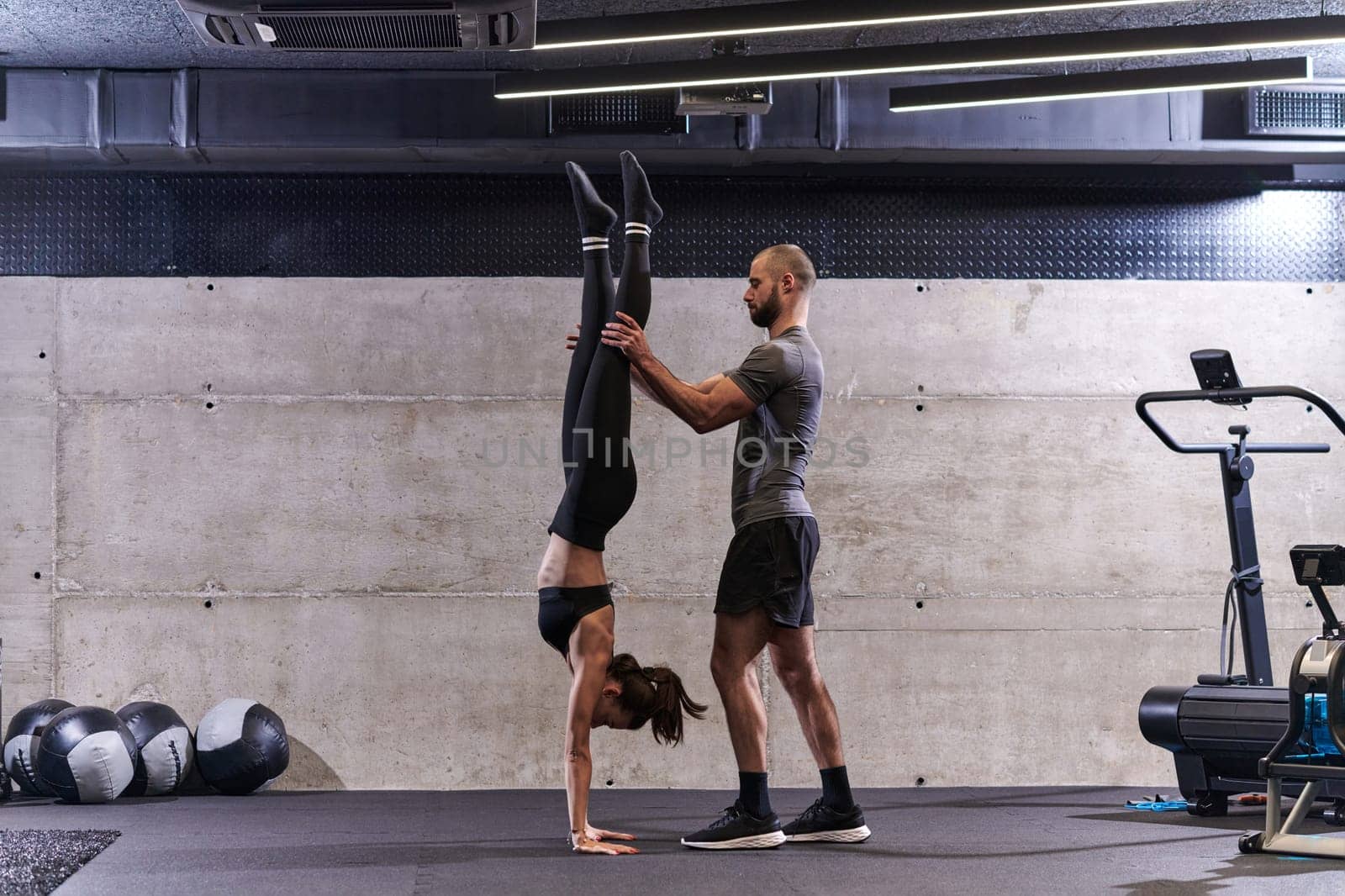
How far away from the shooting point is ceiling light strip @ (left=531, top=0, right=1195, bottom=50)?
3.95m

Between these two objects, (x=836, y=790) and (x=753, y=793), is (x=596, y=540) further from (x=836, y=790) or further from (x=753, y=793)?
(x=836, y=790)

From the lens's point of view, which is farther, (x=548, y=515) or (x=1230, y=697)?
(x=548, y=515)

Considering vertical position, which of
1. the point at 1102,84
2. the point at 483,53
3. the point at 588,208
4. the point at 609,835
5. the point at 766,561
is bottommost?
the point at 609,835

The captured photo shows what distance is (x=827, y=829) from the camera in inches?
159

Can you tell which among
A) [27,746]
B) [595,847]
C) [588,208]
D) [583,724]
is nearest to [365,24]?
[588,208]

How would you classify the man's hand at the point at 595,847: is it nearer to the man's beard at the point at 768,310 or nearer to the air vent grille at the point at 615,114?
the man's beard at the point at 768,310

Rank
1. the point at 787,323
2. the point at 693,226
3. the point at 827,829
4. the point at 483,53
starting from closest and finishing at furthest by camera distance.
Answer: the point at 827,829 → the point at 787,323 → the point at 483,53 → the point at 693,226

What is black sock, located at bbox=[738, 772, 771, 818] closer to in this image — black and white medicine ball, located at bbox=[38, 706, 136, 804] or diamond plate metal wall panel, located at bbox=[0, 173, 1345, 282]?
black and white medicine ball, located at bbox=[38, 706, 136, 804]

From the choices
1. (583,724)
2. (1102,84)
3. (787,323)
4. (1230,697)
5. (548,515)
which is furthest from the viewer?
(548,515)

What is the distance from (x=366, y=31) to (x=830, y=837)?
298 cm

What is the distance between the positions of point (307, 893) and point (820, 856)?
154 cm

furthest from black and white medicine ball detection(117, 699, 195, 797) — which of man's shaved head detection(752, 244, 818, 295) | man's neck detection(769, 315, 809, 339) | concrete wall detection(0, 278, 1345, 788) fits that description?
man's shaved head detection(752, 244, 818, 295)

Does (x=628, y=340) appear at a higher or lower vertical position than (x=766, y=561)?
higher

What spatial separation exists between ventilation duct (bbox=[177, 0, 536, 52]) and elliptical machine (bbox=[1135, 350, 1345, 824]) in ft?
8.75
